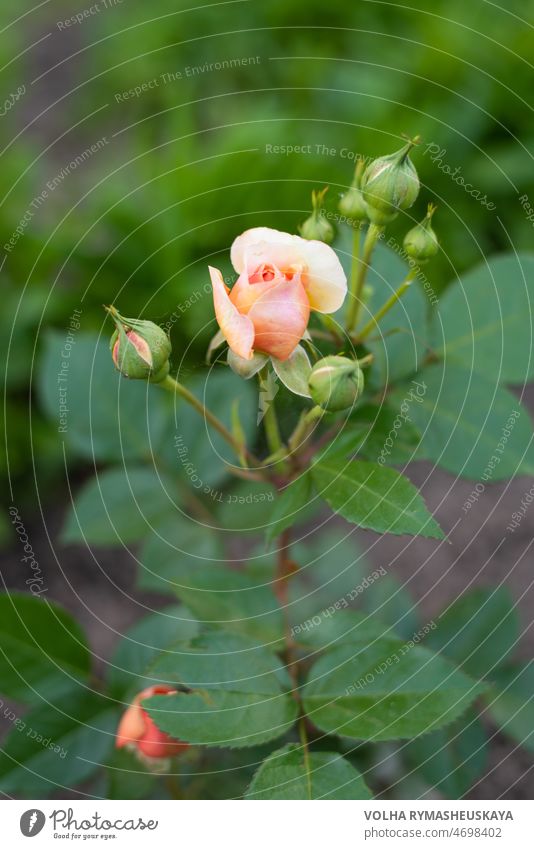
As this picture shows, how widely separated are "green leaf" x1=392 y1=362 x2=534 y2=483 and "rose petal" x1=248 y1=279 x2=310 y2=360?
1.00 ft

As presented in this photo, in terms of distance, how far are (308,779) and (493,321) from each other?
1.88ft

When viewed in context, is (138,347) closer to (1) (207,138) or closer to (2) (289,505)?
(2) (289,505)

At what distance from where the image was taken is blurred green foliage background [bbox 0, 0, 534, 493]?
2.04 metres

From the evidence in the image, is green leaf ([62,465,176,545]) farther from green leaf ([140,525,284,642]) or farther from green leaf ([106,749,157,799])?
green leaf ([106,749,157,799])

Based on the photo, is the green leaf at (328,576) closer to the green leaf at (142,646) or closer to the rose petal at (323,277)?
the green leaf at (142,646)

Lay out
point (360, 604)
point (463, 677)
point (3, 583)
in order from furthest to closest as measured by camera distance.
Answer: point (3, 583)
point (360, 604)
point (463, 677)

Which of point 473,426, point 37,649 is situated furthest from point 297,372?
point 37,649

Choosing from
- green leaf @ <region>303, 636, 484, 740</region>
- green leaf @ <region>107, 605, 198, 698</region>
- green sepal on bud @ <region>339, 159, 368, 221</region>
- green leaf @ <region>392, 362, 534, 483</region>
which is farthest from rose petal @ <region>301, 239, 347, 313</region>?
green leaf @ <region>107, 605, 198, 698</region>

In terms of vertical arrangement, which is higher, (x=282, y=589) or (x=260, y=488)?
(x=260, y=488)

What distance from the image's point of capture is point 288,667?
1.00 metres

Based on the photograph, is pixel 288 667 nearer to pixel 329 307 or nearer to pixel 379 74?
pixel 329 307
